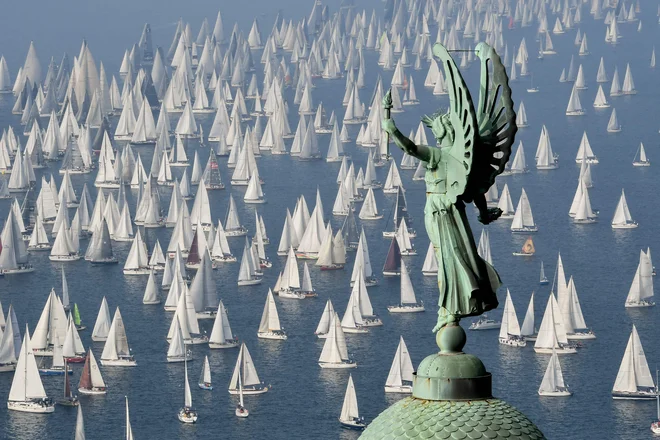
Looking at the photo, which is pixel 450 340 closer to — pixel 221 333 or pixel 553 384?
pixel 553 384

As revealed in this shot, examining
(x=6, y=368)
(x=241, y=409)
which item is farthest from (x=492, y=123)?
(x=6, y=368)

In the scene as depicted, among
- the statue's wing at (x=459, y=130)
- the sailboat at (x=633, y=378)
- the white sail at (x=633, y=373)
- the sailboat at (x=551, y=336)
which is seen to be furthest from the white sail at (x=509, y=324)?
the statue's wing at (x=459, y=130)

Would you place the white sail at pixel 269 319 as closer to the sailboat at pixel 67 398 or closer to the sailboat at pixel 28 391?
the sailboat at pixel 67 398

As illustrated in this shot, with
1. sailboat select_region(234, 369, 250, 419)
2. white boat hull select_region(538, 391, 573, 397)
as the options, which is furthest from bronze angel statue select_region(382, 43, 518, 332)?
white boat hull select_region(538, 391, 573, 397)

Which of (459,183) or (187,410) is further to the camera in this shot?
(187,410)

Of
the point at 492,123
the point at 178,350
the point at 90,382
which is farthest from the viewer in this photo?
the point at 178,350

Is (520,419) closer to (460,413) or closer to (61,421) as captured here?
(460,413)

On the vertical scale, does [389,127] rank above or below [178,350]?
below
